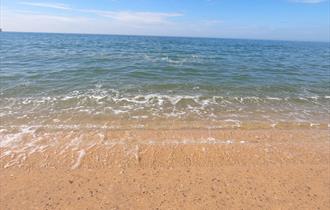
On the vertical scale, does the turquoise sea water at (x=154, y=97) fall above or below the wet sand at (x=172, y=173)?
above

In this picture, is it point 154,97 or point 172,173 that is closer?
point 172,173

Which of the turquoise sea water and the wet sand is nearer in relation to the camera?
the wet sand

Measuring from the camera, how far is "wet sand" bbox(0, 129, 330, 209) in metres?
4.34

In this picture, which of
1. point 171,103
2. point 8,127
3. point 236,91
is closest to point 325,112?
point 236,91

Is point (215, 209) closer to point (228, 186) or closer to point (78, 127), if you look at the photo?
point (228, 186)

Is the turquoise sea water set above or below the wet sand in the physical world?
above

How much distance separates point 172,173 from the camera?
17.0ft

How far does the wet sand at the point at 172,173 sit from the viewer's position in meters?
4.34

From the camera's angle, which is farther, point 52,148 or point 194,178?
point 52,148

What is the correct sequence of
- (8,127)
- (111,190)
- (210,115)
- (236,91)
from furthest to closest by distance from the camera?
1. (236,91)
2. (210,115)
3. (8,127)
4. (111,190)

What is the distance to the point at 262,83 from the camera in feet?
47.5

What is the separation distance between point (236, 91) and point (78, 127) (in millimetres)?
8345

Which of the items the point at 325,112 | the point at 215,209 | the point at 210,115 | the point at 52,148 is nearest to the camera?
the point at 215,209

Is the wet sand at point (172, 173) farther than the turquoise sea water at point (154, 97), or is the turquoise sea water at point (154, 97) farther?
the turquoise sea water at point (154, 97)
